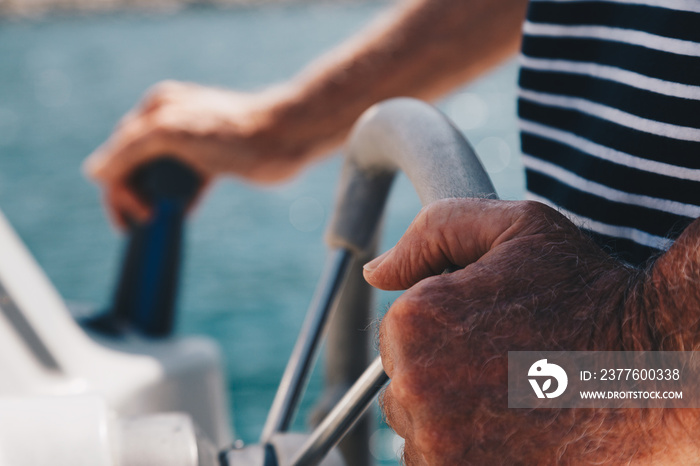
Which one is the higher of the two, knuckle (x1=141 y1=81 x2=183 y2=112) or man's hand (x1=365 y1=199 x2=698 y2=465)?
man's hand (x1=365 y1=199 x2=698 y2=465)

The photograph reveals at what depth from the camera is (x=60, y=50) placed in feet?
92.1

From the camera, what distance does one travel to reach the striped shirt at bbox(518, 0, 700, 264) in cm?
42

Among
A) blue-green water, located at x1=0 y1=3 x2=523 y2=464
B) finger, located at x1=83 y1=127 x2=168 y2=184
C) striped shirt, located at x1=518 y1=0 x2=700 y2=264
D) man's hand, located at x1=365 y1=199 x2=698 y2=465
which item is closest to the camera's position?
man's hand, located at x1=365 y1=199 x2=698 y2=465

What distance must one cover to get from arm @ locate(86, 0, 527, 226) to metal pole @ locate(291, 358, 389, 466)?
0.53 meters

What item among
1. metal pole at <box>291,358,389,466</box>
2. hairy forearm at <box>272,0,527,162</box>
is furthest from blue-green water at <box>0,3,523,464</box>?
hairy forearm at <box>272,0,527,162</box>

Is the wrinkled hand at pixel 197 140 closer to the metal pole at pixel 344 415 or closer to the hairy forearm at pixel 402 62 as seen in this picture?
the hairy forearm at pixel 402 62

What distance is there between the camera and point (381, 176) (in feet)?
1.70

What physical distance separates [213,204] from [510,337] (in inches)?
329

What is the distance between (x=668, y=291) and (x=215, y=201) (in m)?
8.57

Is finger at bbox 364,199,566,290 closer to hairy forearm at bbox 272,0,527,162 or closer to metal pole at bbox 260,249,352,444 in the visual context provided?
metal pole at bbox 260,249,352,444

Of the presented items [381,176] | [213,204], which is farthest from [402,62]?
[213,204]

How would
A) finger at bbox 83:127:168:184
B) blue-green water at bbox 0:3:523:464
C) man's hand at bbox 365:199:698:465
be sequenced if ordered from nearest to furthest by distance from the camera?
man's hand at bbox 365:199:698:465 → finger at bbox 83:127:168:184 → blue-green water at bbox 0:3:523:464

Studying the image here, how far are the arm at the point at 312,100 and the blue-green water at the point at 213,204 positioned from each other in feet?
0.41

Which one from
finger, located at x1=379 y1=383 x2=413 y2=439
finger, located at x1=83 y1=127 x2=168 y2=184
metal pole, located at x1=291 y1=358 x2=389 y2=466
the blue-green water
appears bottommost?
the blue-green water
